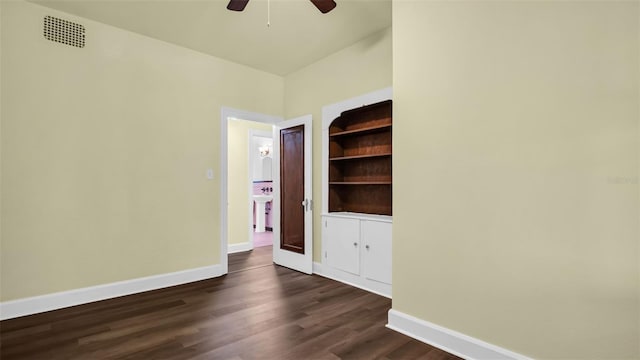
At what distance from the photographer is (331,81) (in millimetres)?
4121

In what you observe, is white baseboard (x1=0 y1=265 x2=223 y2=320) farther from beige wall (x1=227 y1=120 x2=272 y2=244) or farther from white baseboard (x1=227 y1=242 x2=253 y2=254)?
beige wall (x1=227 y1=120 x2=272 y2=244)

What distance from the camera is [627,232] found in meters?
1.55

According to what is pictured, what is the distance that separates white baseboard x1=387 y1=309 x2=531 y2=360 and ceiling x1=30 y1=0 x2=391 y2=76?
9.36 feet

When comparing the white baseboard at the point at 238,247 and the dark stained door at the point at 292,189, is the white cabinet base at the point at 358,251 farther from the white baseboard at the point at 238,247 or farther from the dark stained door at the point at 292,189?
the white baseboard at the point at 238,247

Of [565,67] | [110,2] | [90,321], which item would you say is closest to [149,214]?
[90,321]

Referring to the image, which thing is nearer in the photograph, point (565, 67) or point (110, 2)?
point (565, 67)

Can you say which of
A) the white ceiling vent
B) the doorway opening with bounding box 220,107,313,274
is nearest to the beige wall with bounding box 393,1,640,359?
the doorway opening with bounding box 220,107,313,274

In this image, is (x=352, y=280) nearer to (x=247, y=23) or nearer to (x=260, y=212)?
(x=247, y=23)

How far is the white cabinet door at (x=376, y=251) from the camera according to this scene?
10.9ft

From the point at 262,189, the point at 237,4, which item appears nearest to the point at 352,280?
the point at 237,4

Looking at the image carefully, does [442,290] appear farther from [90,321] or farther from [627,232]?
[90,321]

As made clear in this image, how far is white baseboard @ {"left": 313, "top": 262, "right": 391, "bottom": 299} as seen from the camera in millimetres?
3363

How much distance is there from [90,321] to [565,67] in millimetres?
4037

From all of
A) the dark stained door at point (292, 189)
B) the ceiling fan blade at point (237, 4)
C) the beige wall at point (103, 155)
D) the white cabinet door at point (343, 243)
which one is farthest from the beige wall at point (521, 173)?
the beige wall at point (103, 155)
